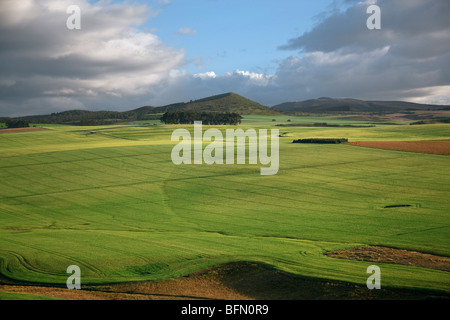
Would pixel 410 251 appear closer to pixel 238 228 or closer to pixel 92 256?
pixel 238 228

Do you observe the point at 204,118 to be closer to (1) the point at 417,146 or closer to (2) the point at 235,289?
(1) the point at 417,146

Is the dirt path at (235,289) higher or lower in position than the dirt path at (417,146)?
lower

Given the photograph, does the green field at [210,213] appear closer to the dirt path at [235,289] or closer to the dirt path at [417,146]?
the dirt path at [235,289]

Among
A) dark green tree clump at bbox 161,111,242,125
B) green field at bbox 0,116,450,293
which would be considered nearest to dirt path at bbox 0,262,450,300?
green field at bbox 0,116,450,293

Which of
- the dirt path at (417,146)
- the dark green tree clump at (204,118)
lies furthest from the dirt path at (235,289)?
the dark green tree clump at (204,118)

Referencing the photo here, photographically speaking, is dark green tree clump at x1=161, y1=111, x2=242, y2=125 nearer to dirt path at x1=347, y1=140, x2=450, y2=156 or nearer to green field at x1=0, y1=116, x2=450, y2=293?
dirt path at x1=347, y1=140, x2=450, y2=156

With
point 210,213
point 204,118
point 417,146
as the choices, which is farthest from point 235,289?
point 204,118
